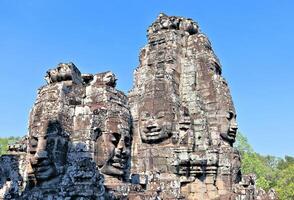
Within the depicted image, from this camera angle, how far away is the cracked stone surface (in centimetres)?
1023

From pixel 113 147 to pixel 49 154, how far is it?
1.53 metres

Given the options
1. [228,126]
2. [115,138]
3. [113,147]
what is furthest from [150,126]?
[113,147]

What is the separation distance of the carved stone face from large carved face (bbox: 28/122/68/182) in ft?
23.3

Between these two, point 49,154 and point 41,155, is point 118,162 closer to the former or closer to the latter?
point 49,154

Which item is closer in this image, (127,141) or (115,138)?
(115,138)

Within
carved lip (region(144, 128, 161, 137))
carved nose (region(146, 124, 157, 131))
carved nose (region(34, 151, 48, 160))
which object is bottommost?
carved nose (region(34, 151, 48, 160))

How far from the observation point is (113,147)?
35.1ft

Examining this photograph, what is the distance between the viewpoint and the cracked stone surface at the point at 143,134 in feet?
33.6

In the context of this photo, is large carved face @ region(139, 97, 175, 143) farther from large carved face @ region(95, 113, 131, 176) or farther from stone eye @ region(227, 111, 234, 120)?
large carved face @ region(95, 113, 131, 176)

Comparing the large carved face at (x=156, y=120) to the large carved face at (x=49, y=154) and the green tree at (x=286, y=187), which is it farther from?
the green tree at (x=286, y=187)

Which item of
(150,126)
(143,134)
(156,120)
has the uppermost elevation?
(156,120)

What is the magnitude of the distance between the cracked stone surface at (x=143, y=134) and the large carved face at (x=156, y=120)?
0.11 ft

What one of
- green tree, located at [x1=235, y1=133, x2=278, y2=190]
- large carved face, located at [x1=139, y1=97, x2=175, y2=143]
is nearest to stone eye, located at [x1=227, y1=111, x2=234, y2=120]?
large carved face, located at [x1=139, y1=97, x2=175, y2=143]

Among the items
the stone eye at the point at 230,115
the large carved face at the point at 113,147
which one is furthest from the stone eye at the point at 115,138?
the stone eye at the point at 230,115
